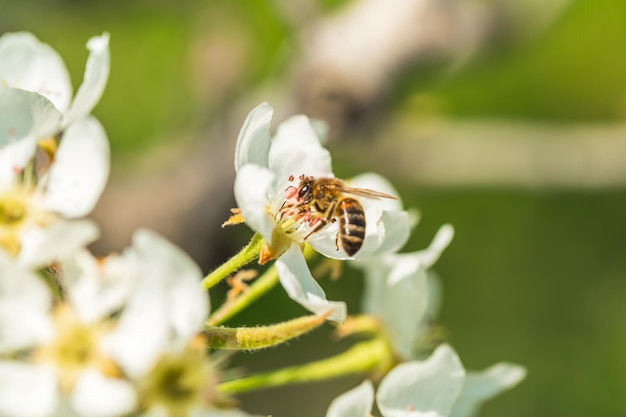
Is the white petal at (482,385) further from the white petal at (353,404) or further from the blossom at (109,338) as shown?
the blossom at (109,338)

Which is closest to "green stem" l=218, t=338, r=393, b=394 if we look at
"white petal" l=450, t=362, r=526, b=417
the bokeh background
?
"white petal" l=450, t=362, r=526, b=417

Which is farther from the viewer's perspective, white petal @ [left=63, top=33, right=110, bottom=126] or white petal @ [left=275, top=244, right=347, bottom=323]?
white petal @ [left=63, top=33, right=110, bottom=126]

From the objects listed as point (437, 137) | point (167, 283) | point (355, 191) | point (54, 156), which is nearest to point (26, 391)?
point (167, 283)

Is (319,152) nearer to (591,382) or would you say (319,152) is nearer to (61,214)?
(61,214)

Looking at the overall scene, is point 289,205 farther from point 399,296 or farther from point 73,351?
point 73,351

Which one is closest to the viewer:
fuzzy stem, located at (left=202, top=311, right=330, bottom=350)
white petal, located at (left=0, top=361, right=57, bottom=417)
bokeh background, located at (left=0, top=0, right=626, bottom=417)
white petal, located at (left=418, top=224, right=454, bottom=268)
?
white petal, located at (left=0, top=361, right=57, bottom=417)

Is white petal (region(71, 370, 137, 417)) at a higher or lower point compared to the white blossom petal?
lower

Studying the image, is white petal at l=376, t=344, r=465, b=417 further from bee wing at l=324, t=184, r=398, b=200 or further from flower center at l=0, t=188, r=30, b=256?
flower center at l=0, t=188, r=30, b=256
